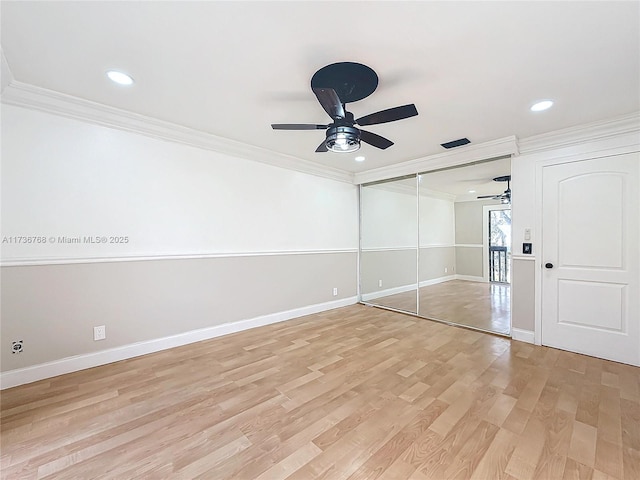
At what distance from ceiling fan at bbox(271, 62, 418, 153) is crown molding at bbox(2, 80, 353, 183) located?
1.44 m

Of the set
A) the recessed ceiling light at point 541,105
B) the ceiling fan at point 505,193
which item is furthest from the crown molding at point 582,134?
the recessed ceiling light at point 541,105

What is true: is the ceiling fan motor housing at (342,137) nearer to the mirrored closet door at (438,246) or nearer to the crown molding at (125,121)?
the crown molding at (125,121)

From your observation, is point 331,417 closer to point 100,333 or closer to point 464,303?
point 100,333

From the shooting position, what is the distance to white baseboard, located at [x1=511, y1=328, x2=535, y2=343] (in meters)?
3.35

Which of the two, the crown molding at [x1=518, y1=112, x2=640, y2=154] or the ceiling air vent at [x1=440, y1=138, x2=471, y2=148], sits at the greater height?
the ceiling air vent at [x1=440, y1=138, x2=471, y2=148]

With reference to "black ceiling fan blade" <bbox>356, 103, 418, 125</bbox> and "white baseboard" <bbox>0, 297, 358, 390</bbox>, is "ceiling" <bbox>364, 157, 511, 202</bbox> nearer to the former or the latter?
"black ceiling fan blade" <bbox>356, 103, 418, 125</bbox>

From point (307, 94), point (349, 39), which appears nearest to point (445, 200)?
point (307, 94)

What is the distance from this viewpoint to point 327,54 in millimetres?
1837

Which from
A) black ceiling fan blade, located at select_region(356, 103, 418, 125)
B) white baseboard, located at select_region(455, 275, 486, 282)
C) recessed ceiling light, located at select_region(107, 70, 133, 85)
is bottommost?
white baseboard, located at select_region(455, 275, 486, 282)

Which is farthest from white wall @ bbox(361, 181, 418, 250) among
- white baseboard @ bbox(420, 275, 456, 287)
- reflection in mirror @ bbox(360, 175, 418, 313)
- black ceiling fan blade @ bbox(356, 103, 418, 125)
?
black ceiling fan blade @ bbox(356, 103, 418, 125)

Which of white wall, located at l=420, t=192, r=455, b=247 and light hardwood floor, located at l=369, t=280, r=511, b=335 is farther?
white wall, located at l=420, t=192, r=455, b=247

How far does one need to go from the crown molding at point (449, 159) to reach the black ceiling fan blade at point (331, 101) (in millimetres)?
2344

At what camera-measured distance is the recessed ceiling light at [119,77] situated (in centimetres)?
209

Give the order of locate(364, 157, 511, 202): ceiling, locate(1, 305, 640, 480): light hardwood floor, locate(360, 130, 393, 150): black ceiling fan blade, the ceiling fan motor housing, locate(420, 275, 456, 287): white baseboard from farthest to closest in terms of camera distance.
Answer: locate(420, 275, 456, 287): white baseboard
locate(364, 157, 511, 202): ceiling
locate(360, 130, 393, 150): black ceiling fan blade
the ceiling fan motor housing
locate(1, 305, 640, 480): light hardwood floor
